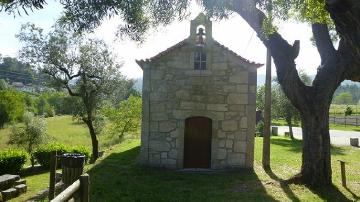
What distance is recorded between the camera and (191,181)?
42.7ft

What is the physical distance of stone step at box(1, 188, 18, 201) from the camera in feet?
43.3

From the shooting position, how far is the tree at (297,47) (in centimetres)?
1064

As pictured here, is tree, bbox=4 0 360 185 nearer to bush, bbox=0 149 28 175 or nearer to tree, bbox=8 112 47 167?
bush, bbox=0 149 28 175

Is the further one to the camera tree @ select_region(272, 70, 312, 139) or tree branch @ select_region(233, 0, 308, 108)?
tree @ select_region(272, 70, 312, 139)

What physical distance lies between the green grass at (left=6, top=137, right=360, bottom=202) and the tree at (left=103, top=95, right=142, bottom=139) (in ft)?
46.7

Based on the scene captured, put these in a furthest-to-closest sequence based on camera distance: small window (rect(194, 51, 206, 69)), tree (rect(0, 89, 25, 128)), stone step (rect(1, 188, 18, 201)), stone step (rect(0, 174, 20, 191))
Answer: tree (rect(0, 89, 25, 128)) → small window (rect(194, 51, 206, 69)) → stone step (rect(0, 174, 20, 191)) → stone step (rect(1, 188, 18, 201))

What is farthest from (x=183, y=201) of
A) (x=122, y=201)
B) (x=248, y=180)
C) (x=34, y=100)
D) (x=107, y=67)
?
(x=34, y=100)

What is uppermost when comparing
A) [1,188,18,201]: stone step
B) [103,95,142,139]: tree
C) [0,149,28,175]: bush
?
[103,95,142,139]: tree

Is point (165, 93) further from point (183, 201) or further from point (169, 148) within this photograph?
point (183, 201)

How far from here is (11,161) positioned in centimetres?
1839

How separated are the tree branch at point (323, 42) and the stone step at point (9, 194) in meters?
11.5

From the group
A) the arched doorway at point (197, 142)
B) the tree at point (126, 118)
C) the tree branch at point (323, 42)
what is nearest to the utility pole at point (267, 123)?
the arched doorway at point (197, 142)

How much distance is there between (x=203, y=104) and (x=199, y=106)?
18 cm

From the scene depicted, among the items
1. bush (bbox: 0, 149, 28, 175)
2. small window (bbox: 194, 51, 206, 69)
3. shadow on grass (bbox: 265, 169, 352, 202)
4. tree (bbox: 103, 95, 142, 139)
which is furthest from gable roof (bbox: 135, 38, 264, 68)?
tree (bbox: 103, 95, 142, 139)
